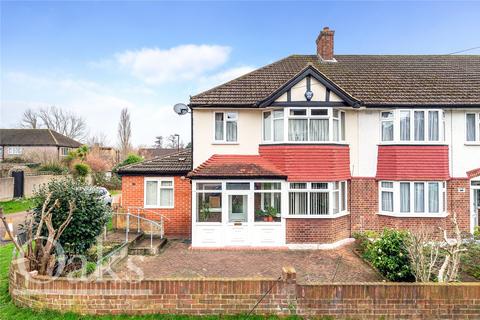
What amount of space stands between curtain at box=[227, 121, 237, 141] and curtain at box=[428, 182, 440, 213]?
29.5 ft

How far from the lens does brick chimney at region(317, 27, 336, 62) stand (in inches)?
628

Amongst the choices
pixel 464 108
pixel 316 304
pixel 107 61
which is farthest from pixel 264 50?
pixel 316 304

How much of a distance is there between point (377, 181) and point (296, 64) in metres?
8.07

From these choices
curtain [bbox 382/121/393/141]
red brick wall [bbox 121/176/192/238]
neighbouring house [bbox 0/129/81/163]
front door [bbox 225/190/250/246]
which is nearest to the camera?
front door [bbox 225/190/250/246]

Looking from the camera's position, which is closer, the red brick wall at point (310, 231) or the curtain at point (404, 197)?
the red brick wall at point (310, 231)

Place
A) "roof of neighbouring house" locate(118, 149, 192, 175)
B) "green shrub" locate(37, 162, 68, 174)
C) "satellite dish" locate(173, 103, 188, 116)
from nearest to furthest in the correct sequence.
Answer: "roof of neighbouring house" locate(118, 149, 192, 175) → "satellite dish" locate(173, 103, 188, 116) → "green shrub" locate(37, 162, 68, 174)

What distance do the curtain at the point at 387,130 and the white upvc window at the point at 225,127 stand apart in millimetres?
6884

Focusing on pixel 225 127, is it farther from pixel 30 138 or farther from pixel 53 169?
pixel 30 138

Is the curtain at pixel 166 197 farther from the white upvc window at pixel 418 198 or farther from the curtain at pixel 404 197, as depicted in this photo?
the curtain at pixel 404 197

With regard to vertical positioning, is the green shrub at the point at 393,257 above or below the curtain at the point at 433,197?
below

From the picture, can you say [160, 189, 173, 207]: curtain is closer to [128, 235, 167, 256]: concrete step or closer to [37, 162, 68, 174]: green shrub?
[128, 235, 167, 256]: concrete step

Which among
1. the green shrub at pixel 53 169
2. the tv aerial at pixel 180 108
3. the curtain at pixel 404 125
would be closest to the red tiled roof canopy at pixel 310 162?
the curtain at pixel 404 125

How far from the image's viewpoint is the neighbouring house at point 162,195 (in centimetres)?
1356

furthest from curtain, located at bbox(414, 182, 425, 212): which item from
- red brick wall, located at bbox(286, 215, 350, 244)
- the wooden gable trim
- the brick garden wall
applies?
the brick garden wall
